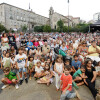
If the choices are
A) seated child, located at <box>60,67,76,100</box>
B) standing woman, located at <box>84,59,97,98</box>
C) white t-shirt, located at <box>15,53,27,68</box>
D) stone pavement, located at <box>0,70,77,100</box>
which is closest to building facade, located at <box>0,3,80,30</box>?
white t-shirt, located at <box>15,53,27,68</box>

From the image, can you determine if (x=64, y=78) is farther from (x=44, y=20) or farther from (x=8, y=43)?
(x=44, y=20)

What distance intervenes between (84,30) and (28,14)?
113 feet

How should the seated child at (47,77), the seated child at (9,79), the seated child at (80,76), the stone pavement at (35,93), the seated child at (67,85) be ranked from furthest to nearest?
the seated child at (47,77), the seated child at (9,79), the seated child at (80,76), the stone pavement at (35,93), the seated child at (67,85)

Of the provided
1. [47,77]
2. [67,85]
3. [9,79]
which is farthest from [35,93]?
[9,79]

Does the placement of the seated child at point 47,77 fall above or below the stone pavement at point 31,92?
above

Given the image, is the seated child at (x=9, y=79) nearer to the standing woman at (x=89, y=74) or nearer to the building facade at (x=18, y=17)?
the standing woman at (x=89, y=74)

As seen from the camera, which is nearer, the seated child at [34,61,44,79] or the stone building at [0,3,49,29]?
the seated child at [34,61,44,79]

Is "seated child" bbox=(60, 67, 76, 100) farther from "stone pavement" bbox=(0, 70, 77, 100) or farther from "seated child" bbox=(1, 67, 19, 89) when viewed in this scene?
"seated child" bbox=(1, 67, 19, 89)

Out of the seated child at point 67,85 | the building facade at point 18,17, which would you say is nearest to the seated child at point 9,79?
the seated child at point 67,85

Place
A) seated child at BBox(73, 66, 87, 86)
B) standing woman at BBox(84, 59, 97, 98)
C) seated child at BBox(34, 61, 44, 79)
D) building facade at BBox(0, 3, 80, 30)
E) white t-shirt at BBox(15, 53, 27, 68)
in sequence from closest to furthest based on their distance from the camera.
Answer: standing woman at BBox(84, 59, 97, 98), seated child at BBox(73, 66, 87, 86), white t-shirt at BBox(15, 53, 27, 68), seated child at BBox(34, 61, 44, 79), building facade at BBox(0, 3, 80, 30)

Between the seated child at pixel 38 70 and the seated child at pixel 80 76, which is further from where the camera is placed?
the seated child at pixel 38 70

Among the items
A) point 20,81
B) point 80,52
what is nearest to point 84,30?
point 80,52

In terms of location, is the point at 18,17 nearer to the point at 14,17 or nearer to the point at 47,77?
the point at 14,17

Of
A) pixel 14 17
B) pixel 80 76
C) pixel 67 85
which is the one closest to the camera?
pixel 67 85
